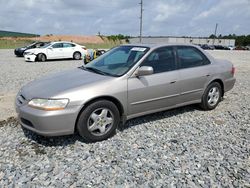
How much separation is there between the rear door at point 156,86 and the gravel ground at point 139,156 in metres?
0.41

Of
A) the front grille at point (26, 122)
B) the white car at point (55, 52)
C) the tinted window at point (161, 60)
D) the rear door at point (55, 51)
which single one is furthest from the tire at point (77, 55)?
the front grille at point (26, 122)

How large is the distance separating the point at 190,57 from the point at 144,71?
146 centimetres

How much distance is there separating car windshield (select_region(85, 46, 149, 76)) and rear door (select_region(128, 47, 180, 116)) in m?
0.20

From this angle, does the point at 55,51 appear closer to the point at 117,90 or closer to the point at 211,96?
the point at 211,96

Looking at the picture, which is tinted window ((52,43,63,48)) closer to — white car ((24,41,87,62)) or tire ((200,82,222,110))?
white car ((24,41,87,62))

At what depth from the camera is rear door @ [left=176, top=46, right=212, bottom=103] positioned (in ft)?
15.5

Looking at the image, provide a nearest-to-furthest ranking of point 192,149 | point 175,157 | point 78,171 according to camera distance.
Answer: point 78,171
point 175,157
point 192,149

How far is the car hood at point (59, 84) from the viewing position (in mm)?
3600

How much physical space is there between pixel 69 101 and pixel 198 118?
8.93 feet

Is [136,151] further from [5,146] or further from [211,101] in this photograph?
[211,101]

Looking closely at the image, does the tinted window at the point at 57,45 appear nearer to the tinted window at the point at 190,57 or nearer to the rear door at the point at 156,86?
the tinted window at the point at 190,57

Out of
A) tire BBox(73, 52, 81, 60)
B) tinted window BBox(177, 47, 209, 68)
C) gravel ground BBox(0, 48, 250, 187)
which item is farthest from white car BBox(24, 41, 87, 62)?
tinted window BBox(177, 47, 209, 68)

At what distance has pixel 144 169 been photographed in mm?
3098

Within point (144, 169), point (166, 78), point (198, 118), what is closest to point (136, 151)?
point (144, 169)
